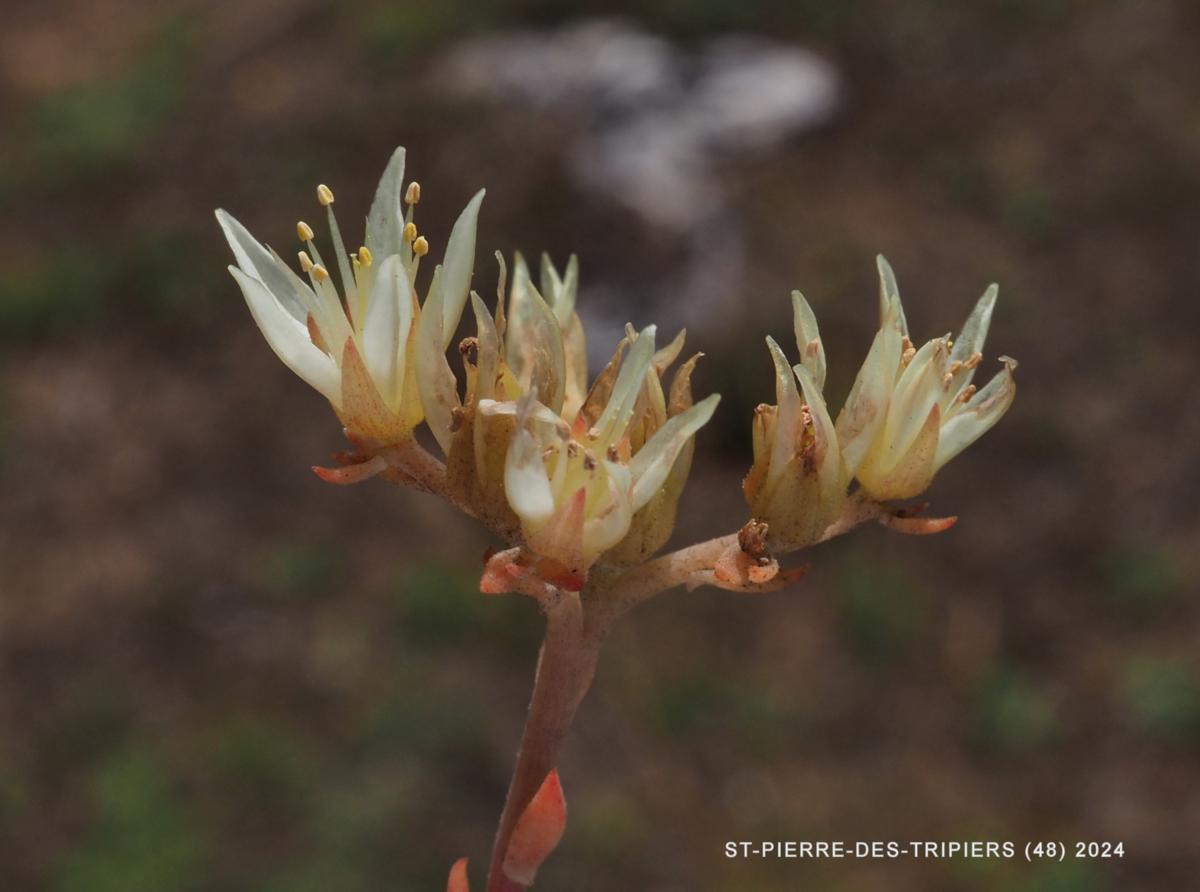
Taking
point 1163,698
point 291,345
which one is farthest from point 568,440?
point 1163,698

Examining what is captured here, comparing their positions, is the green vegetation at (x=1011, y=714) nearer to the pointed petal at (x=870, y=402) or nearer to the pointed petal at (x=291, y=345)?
the pointed petal at (x=870, y=402)

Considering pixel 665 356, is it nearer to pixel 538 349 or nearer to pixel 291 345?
pixel 538 349

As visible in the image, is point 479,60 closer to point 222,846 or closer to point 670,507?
point 222,846

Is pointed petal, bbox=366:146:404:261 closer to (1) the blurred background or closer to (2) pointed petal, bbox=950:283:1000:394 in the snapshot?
(2) pointed petal, bbox=950:283:1000:394

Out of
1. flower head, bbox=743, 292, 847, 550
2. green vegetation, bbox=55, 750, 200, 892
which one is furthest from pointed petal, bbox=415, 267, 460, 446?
green vegetation, bbox=55, 750, 200, 892

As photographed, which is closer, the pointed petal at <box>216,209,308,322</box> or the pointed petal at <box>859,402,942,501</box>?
the pointed petal at <box>859,402,942,501</box>
